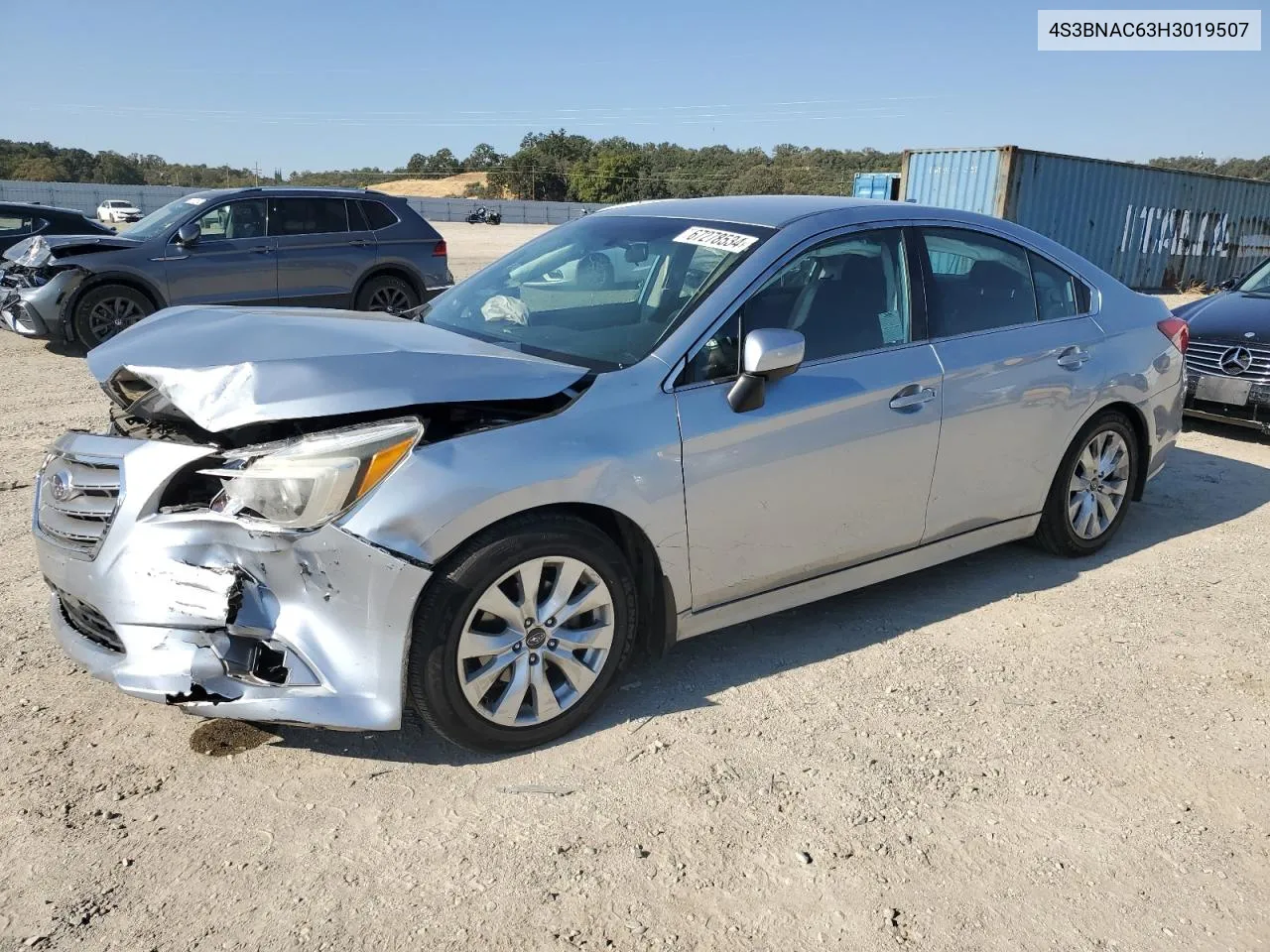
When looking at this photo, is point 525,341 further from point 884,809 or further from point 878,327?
point 884,809

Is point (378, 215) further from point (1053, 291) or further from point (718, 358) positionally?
point (718, 358)

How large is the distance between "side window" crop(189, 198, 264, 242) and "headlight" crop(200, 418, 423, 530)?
884 cm

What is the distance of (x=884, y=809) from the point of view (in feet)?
9.61

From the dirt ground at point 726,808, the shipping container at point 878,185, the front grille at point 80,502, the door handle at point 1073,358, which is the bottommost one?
the dirt ground at point 726,808

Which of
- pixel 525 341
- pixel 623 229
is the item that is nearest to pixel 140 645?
pixel 525 341

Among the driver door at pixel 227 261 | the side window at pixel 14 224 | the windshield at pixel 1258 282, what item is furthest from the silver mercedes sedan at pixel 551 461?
the side window at pixel 14 224

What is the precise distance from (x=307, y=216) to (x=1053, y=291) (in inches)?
348

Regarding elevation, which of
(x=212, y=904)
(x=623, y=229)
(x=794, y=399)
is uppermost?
(x=623, y=229)

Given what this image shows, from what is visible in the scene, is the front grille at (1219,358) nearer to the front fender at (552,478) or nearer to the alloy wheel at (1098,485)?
the alloy wheel at (1098,485)

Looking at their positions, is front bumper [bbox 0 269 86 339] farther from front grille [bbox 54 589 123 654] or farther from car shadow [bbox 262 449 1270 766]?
car shadow [bbox 262 449 1270 766]

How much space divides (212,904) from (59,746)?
102cm

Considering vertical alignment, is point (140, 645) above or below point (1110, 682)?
above

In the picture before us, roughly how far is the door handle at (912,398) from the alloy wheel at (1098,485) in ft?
4.07

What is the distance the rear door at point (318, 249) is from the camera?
10.9m
